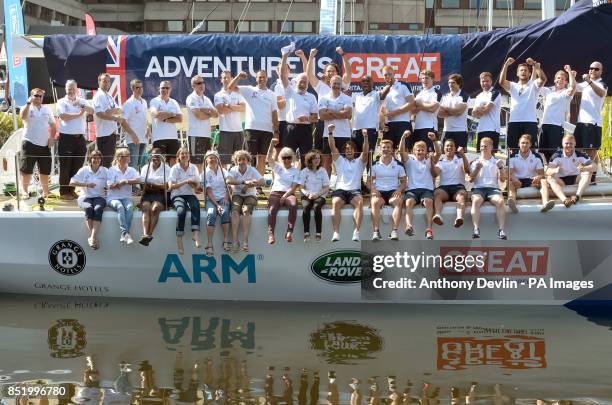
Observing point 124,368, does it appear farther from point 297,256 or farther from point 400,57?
point 400,57

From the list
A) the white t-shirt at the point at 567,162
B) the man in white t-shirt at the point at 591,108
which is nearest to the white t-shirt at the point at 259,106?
the white t-shirt at the point at 567,162

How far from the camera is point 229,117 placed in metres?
11.1

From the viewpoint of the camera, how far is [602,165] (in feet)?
36.8

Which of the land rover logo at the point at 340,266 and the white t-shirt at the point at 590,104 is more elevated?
the white t-shirt at the point at 590,104

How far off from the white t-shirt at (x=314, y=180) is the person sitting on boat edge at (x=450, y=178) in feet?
4.09

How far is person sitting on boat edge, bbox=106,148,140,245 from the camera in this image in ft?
34.1

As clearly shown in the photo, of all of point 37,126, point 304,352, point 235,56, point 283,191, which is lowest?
point 304,352

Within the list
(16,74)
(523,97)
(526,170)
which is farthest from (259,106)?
(16,74)

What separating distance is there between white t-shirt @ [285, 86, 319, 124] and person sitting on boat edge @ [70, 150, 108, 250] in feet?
7.50

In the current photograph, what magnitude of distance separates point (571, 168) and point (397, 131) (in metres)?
2.04

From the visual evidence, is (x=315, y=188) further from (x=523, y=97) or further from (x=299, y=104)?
(x=523, y=97)

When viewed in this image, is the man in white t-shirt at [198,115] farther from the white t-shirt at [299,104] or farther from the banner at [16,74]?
the banner at [16,74]

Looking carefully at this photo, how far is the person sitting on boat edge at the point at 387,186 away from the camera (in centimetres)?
1008

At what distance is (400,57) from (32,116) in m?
4.61
